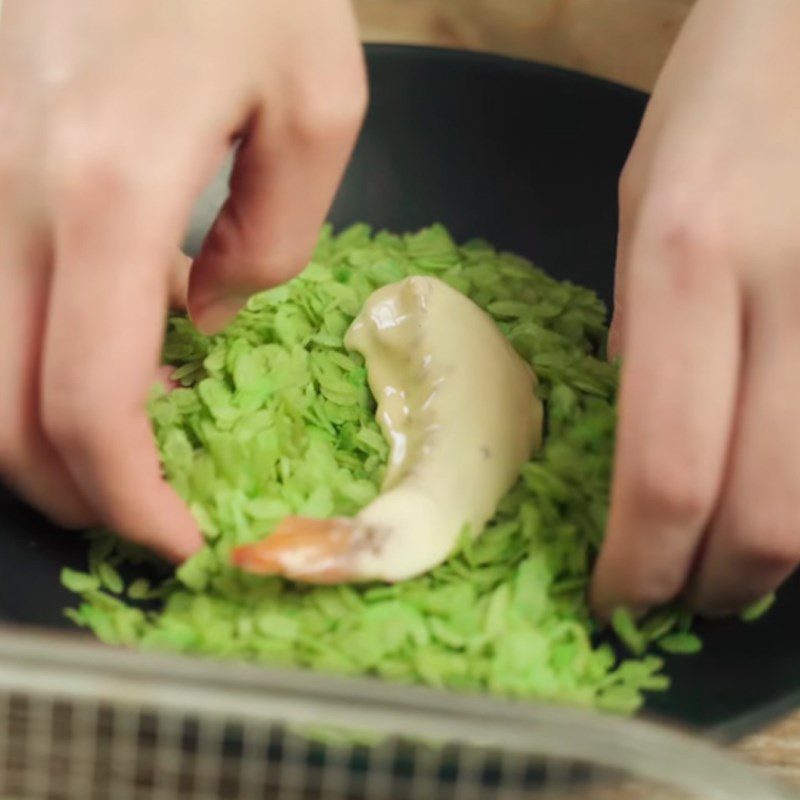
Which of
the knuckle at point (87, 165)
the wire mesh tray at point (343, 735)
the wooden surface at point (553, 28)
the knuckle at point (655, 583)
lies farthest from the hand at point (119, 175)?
the wooden surface at point (553, 28)

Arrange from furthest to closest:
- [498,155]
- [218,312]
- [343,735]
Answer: [498,155] → [218,312] → [343,735]

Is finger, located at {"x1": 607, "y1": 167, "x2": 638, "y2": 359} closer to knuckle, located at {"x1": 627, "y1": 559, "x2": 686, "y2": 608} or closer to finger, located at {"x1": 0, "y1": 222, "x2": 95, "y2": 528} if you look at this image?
knuckle, located at {"x1": 627, "y1": 559, "x2": 686, "y2": 608}

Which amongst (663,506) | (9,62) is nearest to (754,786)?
(663,506)

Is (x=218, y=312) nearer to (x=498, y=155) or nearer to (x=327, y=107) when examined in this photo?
(x=327, y=107)

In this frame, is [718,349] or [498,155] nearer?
[718,349]

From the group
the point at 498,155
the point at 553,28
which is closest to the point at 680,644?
the point at 498,155

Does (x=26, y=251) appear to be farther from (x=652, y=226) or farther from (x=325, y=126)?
(x=652, y=226)
